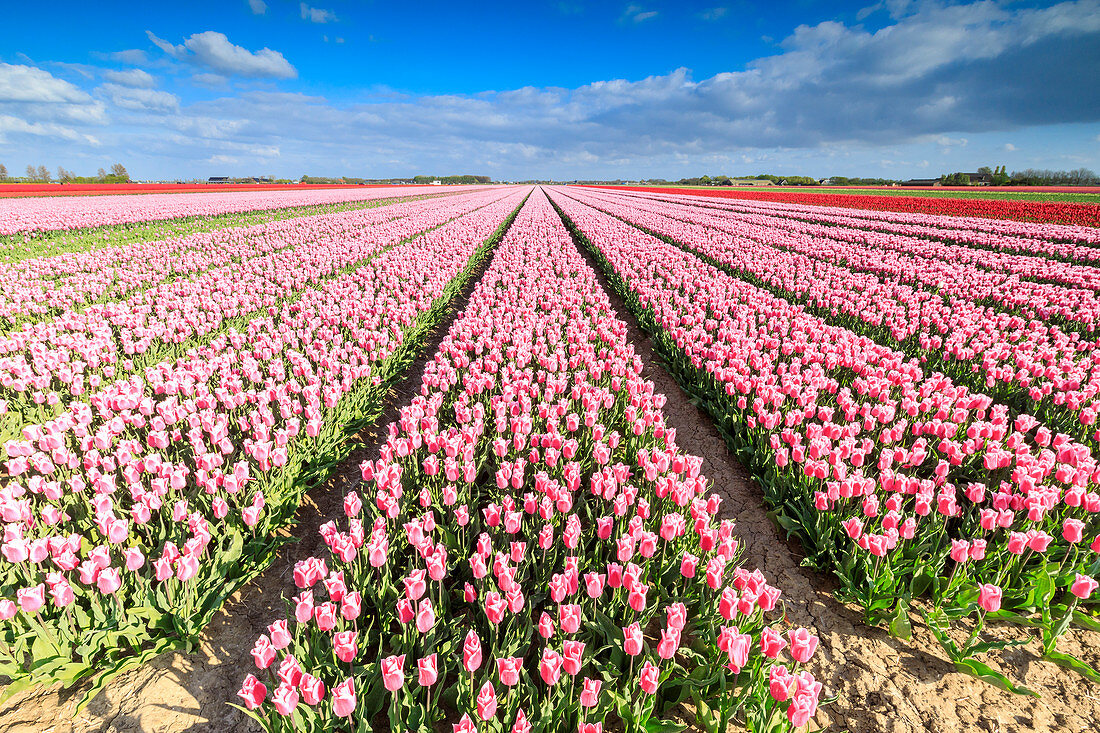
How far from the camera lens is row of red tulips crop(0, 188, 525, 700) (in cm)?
260

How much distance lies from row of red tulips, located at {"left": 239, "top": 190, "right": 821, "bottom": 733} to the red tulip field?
0.02 metres

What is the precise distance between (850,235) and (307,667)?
21.5 m

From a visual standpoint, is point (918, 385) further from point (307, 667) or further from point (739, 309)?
point (307, 667)

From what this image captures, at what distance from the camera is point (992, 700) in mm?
2656

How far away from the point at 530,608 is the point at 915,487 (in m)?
2.72

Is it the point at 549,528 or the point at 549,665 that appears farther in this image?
the point at 549,528

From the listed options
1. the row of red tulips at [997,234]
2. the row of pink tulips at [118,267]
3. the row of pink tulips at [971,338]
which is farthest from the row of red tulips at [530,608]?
the row of red tulips at [997,234]

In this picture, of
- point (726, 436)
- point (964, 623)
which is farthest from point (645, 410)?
point (964, 623)

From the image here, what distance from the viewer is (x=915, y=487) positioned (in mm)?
3264

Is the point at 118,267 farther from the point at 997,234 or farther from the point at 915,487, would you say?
the point at 997,234

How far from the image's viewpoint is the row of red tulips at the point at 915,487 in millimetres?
2973

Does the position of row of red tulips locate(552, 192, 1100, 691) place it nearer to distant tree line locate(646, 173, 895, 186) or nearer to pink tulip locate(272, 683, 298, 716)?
pink tulip locate(272, 683, 298, 716)

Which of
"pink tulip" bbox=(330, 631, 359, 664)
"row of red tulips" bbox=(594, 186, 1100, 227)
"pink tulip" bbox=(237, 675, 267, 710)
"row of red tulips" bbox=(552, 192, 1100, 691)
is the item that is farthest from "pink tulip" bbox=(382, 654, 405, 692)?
"row of red tulips" bbox=(594, 186, 1100, 227)

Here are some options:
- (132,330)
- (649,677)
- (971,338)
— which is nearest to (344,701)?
(649,677)
